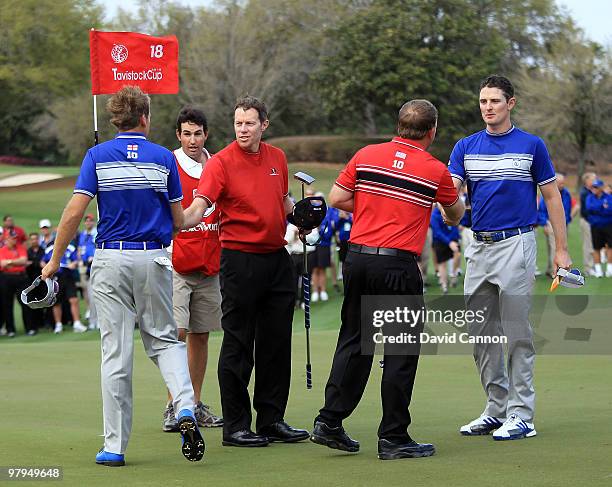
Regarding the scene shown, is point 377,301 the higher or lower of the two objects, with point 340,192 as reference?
lower

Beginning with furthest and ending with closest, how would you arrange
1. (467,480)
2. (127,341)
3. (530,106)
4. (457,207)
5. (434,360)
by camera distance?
1. (530,106)
2. (434,360)
3. (457,207)
4. (127,341)
5. (467,480)

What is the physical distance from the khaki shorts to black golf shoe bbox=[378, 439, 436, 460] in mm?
2122

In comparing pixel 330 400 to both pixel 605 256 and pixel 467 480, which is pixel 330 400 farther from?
pixel 605 256

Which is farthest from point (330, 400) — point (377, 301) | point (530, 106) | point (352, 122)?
point (352, 122)

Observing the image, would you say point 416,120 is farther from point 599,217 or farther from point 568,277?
point 599,217

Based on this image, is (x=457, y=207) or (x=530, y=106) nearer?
(x=457, y=207)

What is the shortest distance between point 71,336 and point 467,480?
54.0ft

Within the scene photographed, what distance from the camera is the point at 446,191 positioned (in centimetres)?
738

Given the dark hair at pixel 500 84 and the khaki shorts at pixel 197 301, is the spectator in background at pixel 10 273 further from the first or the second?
the dark hair at pixel 500 84

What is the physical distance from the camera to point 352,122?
68.7 meters

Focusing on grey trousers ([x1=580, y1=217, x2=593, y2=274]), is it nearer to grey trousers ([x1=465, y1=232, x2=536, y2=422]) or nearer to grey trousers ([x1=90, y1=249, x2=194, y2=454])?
grey trousers ([x1=465, y1=232, x2=536, y2=422])

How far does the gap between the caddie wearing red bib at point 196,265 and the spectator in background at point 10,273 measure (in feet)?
47.1

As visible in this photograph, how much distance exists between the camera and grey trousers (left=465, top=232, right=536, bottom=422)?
7930mm

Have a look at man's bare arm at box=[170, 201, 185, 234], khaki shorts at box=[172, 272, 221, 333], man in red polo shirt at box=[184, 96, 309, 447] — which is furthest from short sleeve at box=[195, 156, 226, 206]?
khaki shorts at box=[172, 272, 221, 333]
